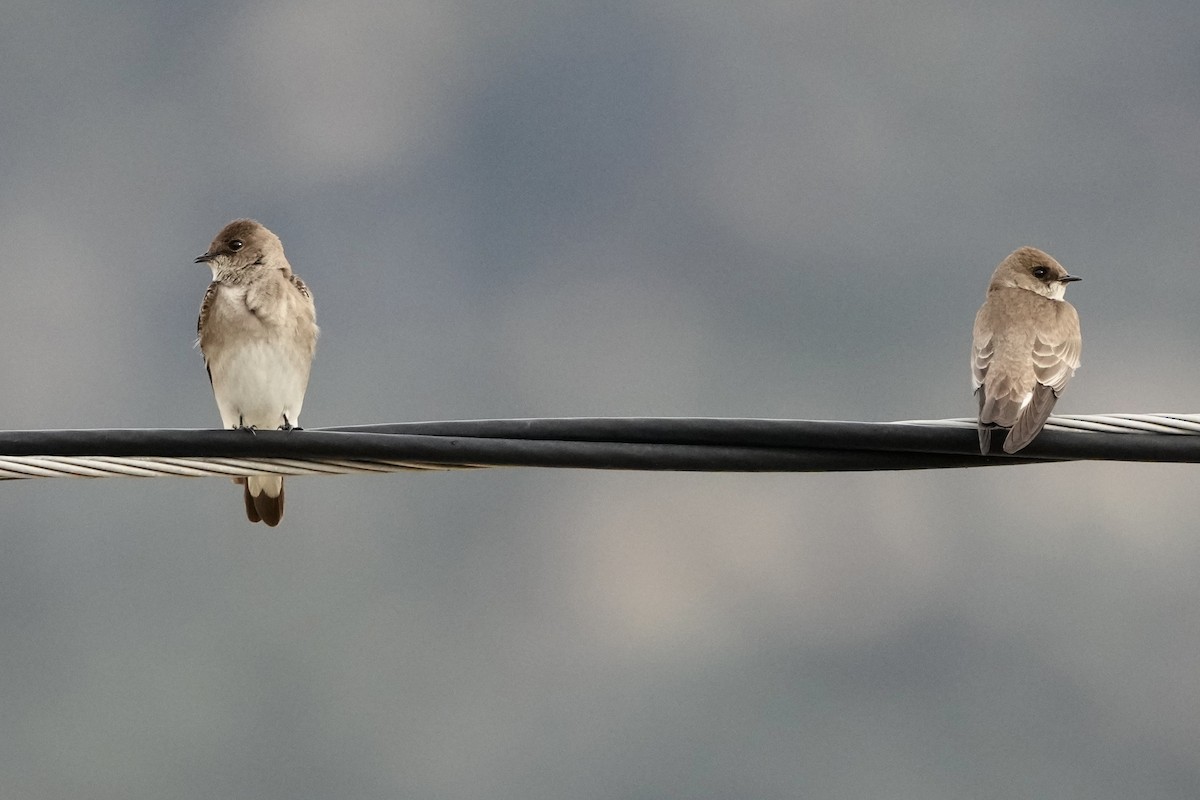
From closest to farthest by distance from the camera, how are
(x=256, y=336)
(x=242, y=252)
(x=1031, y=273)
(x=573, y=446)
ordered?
(x=573, y=446)
(x=256, y=336)
(x=242, y=252)
(x=1031, y=273)

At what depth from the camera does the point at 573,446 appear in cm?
447

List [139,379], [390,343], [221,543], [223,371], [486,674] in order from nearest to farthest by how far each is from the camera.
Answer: [223,371] < [221,543] < [486,674] < [139,379] < [390,343]

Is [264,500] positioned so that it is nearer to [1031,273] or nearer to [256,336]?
[256,336]

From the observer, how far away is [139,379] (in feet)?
591

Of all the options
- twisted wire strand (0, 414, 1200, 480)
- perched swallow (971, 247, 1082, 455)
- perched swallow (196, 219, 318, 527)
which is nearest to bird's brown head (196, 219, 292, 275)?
perched swallow (196, 219, 318, 527)

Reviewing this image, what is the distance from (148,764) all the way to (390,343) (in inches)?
2892

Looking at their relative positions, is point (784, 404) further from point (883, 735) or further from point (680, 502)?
point (883, 735)

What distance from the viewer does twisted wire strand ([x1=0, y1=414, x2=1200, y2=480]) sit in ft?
14.5

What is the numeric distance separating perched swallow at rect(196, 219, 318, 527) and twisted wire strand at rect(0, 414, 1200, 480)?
2549 mm

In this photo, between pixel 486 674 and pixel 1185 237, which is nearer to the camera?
pixel 486 674

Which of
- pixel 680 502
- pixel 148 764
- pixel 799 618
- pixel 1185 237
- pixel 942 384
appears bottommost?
pixel 148 764

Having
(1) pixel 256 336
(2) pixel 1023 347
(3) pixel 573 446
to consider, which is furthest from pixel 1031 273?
(3) pixel 573 446

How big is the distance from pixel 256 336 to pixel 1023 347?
320 centimetres

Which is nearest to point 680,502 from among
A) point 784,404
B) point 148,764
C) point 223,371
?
point 784,404
